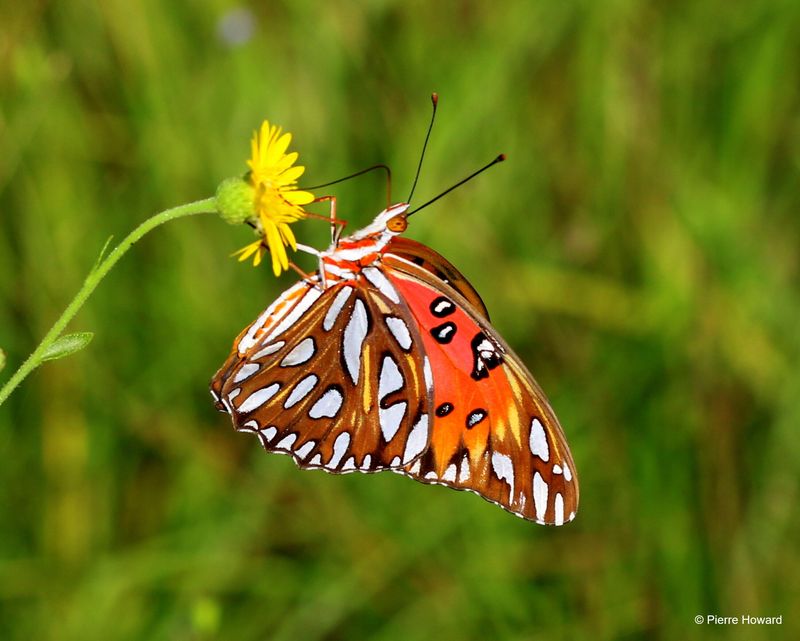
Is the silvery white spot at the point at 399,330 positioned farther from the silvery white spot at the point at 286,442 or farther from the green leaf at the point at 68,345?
the green leaf at the point at 68,345

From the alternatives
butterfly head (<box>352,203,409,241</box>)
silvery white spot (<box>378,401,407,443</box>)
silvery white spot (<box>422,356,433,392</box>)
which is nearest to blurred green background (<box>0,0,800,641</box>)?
silvery white spot (<box>378,401,407,443</box>)

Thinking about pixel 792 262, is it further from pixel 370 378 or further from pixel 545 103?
pixel 370 378

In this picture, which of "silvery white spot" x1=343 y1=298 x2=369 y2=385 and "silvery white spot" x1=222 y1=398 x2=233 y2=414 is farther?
"silvery white spot" x1=343 y1=298 x2=369 y2=385

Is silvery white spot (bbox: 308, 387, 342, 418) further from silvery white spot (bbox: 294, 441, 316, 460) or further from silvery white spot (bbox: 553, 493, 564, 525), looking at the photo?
silvery white spot (bbox: 553, 493, 564, 525)

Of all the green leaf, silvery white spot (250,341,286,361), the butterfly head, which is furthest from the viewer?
silvery white spot (250,341,286,361)

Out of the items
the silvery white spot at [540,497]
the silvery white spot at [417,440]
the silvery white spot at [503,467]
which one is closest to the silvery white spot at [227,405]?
the silvery white spot at [417,440]

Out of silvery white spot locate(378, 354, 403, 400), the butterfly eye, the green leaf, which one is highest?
the butterfly eye

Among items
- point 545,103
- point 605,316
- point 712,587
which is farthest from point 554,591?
point 545,103
